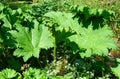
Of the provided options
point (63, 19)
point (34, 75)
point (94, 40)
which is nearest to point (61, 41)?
point (63, 19)

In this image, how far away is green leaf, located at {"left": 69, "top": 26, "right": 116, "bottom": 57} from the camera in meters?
4.64

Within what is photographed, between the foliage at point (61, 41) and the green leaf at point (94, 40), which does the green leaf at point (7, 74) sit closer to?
the foliage at point (61, 41)

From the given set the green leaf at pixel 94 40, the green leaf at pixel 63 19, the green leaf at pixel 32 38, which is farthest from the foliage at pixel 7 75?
the green leaf at pixel 63 19

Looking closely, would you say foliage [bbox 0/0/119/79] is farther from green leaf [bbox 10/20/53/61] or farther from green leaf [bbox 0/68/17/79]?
green leaf [bbox 0/68/17/79]

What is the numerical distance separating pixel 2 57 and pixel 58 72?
882 millimetres

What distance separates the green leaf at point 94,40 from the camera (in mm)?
4637

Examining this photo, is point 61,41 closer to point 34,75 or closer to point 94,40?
point 94,40

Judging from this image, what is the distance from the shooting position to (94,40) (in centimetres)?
488

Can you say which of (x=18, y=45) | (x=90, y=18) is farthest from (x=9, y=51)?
(x=90, y=18)

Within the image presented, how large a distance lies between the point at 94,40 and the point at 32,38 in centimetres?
89

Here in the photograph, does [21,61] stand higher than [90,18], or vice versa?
[90,18]

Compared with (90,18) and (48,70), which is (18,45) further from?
(90,18)

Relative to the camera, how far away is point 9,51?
16.7 ft

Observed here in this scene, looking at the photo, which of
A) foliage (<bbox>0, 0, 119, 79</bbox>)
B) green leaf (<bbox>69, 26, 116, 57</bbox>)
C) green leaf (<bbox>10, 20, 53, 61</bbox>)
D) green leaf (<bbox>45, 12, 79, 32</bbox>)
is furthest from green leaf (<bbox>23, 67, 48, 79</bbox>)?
green leaf (<bbox>45, 12, 79, 32</bbox>)
